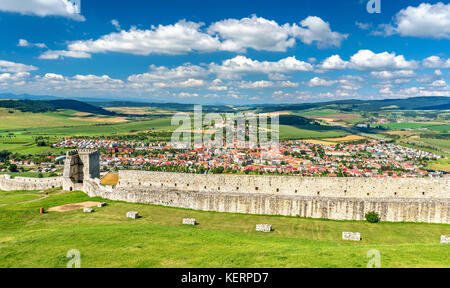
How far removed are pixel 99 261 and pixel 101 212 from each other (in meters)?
12.5

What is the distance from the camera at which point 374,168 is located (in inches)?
2340

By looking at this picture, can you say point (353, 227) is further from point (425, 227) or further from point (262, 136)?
Answer: point (262, 136)

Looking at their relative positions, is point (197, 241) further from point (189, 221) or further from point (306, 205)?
point (306, 205)

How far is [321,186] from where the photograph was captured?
25281 millimetres

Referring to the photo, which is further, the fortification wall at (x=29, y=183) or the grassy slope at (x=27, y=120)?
the grassy slope at (x=27, y=120)

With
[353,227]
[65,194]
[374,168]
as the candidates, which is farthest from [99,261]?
[374,168]

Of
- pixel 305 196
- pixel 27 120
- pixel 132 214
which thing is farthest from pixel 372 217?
pixel 27 120

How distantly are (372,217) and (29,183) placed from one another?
38.3 meters

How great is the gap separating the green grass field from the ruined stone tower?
4911 millimetres

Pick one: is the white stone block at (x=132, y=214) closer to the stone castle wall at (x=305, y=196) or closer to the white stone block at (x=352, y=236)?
the stone castle wall at (x=305, y=196)

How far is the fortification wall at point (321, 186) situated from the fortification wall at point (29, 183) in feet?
54.5

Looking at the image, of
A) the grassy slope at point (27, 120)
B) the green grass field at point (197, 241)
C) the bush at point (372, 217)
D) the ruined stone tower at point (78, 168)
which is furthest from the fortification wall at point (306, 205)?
the grassy slope at point (27, 120)

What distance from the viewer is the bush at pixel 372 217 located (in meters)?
22.0
